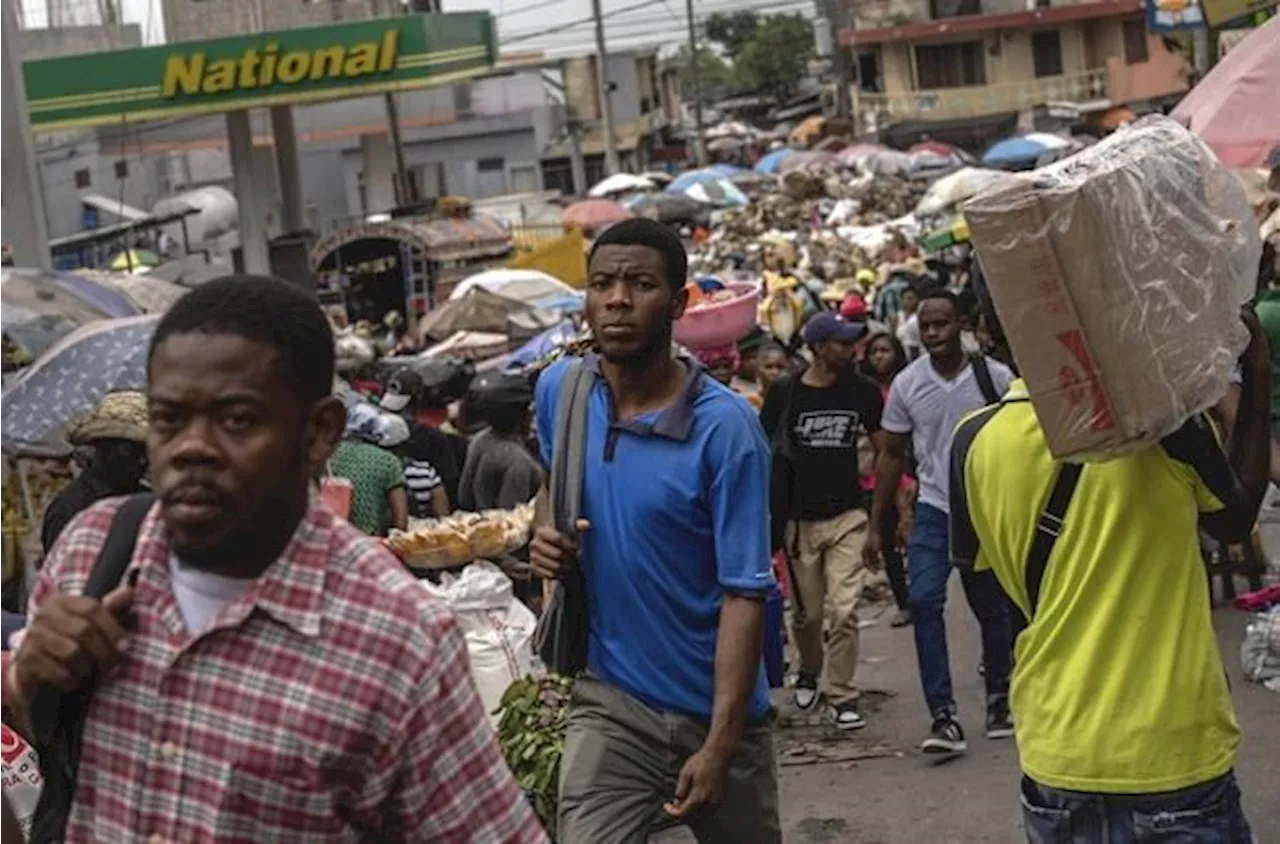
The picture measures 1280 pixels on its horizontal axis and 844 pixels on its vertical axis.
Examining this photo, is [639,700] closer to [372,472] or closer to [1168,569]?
[1168,569]

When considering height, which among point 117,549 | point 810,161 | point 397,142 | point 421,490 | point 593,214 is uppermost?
point 117,549

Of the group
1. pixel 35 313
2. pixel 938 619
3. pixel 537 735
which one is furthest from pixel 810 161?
pixel 537 735

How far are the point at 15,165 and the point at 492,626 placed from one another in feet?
15.3

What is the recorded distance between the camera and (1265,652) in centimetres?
689

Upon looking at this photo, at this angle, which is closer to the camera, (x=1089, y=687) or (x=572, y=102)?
(x=1089, y=687)

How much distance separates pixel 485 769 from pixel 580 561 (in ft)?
7.74

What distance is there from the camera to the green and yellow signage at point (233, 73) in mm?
29641

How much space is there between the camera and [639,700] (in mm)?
5328

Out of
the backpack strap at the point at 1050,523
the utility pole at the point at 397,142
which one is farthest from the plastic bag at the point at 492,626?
the utility pole at the point at 397,142

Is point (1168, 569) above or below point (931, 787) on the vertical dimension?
above

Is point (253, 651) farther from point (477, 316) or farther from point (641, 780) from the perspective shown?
point (477, 316)

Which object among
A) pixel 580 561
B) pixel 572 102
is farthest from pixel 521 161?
pixel 580 561

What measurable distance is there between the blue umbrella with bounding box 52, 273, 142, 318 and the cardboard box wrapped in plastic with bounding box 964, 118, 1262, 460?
5.91 metres

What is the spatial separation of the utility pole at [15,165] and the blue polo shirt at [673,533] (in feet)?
23.7
